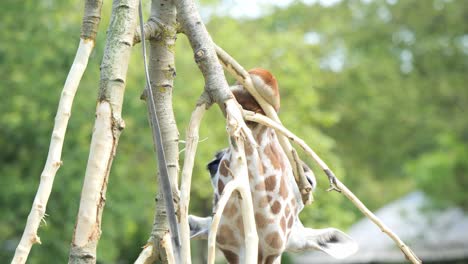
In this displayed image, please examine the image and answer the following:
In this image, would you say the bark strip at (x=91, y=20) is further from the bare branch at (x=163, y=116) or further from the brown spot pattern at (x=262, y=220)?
the brown spot pattern at (x=262, y=220)

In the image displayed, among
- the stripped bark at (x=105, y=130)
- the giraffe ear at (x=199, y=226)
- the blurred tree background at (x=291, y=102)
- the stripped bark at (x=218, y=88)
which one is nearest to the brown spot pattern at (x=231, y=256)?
the giraffe ear at (x=199, y=226)

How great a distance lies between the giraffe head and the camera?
2.20 meters

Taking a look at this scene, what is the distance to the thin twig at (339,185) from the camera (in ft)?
6.66

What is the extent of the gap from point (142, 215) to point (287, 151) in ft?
28.5

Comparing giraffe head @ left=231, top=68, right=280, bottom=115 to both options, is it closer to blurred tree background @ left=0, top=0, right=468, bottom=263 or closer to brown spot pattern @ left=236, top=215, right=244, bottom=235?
brown spot pattern @ left=236, top=215, right=244, bottom=235

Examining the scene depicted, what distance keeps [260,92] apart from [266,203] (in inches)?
11.7

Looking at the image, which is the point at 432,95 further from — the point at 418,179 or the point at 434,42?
the point at 418,179

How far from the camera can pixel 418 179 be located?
11891 millimetres

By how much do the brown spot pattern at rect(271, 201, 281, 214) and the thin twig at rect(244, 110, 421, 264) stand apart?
0.21 m

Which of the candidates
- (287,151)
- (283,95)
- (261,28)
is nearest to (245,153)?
(287,151)

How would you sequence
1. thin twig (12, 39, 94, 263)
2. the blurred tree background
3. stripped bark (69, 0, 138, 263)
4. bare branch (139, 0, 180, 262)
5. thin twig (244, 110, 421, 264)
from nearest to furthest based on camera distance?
thin twig (12, 39, 94, 263) → stripped bark (69, 0, 138, 263) → bare branch (139, 0, 180, 262) → thin twig (244, 110, 421, 264) → the blurred tree background

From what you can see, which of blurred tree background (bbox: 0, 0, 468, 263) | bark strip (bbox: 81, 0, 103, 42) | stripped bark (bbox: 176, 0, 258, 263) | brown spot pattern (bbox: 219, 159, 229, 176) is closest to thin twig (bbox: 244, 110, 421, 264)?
stripped bark (bbox: 176, 0, 258, 263)

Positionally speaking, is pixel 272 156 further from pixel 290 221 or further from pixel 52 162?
pixel 52 162

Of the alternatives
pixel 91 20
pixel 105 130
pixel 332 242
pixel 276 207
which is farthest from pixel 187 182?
pixel 332 242
